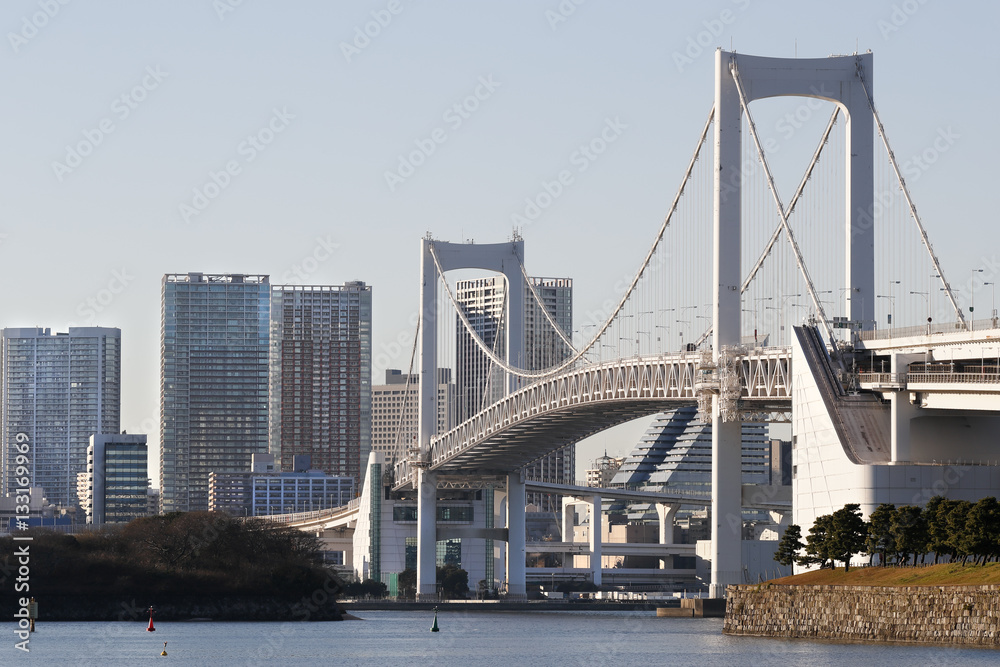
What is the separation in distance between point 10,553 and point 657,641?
37.8 meters

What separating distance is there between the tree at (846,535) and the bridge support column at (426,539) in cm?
4945

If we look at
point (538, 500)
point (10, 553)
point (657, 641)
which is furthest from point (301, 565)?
point (538, 500)

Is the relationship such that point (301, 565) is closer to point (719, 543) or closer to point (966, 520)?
point (719, 543)

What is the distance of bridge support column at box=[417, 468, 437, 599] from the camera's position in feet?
329

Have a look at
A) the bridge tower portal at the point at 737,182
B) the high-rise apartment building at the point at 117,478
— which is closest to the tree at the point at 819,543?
the bridge tower portal at the point at 737,182

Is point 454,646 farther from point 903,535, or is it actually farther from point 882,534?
point 903,535

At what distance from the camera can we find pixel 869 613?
46.2m

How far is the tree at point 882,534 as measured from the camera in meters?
49.8

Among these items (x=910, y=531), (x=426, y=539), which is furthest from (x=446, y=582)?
(x=910, y=531)

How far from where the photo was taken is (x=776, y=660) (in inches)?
1745

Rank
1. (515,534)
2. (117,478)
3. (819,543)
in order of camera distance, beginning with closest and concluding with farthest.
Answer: (819,543)
(515,534)
(117,478)

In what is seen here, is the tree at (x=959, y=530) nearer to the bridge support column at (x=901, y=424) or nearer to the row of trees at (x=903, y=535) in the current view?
the row of trees at (x=903, y=535)

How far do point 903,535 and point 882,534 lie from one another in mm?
1083

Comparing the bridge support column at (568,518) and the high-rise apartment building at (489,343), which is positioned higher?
the high-rise apartment building at (489,343)
